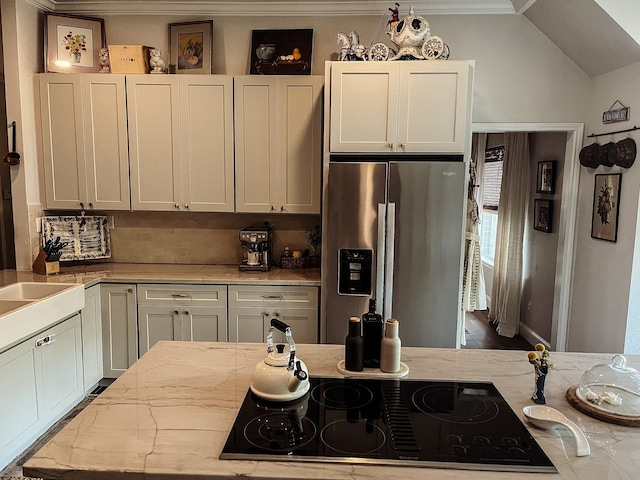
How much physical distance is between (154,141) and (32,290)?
4.46ft

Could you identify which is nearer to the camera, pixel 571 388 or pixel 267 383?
pixel 267 383

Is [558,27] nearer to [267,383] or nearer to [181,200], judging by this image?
[181,200]

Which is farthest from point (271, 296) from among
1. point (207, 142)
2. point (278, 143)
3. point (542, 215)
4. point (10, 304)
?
point (542, 215)

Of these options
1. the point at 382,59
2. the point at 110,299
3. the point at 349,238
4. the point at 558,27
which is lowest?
the point at 110,299

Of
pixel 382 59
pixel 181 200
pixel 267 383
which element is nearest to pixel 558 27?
pixel 382 59

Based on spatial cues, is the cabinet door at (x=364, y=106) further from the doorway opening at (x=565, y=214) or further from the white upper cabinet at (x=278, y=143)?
the doorway opening at (x=565, y=214)

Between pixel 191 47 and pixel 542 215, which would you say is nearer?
pixel 191 47

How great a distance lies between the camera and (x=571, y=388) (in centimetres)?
160

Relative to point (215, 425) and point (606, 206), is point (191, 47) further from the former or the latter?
point (606, 206)

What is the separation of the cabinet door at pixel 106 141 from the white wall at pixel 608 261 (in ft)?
11.7

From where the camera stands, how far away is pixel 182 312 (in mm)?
3432

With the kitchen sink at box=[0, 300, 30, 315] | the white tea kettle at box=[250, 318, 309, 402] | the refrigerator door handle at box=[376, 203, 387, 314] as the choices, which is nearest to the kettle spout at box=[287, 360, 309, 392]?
the white tea kettle at box=[250, 318, 309, 402]

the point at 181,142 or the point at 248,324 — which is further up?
the point at 181,142

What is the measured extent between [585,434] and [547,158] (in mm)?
3738
